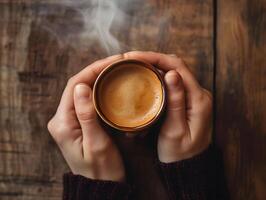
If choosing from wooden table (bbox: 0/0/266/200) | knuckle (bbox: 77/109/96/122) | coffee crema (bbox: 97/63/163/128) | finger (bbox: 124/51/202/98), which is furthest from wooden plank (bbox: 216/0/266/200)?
knuckle (bbox: 77/109/96/122)

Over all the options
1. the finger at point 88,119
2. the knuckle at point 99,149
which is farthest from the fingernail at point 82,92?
the knuckle at point 99,149

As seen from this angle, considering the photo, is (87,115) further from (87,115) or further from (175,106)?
(175,106)

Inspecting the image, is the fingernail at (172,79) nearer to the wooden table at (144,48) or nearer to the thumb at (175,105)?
the thumb at (175,105)

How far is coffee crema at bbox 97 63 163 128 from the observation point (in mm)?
1287

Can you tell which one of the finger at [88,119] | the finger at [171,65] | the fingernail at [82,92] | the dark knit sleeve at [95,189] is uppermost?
the finger at [171,65]

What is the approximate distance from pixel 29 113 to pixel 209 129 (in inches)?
18.3

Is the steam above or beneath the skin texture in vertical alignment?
above

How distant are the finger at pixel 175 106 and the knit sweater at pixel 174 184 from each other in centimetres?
9

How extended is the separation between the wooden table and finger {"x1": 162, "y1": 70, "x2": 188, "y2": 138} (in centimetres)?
11

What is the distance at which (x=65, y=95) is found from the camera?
1.38 meters

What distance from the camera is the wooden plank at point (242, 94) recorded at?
1.44m

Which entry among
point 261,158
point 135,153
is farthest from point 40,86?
point 261,158

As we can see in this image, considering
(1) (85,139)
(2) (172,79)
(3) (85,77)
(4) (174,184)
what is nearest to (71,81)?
(3) (85,77)

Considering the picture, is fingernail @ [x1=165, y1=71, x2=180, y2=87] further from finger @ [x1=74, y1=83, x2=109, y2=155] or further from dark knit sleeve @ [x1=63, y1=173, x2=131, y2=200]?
dark knit sleeve @ [x1=63, y1=173, x2=131, y2=200]
